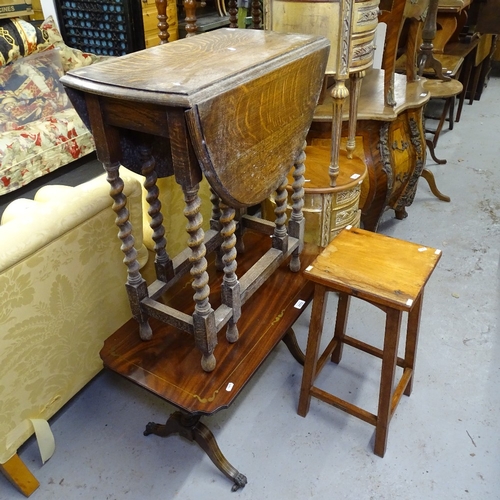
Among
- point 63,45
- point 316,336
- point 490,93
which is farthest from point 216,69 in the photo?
point 490,93

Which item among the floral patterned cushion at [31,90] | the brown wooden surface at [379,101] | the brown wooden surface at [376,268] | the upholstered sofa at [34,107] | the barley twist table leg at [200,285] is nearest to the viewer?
the barley twist table leg at [200,285]

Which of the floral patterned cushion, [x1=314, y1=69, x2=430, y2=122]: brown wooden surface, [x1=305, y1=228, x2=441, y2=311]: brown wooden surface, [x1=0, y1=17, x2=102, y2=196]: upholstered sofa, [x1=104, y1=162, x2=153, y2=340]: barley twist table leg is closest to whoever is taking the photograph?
[x1=104, y1=162, x2=153, y2=340]: barley twist table leg

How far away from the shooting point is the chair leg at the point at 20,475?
141 cm

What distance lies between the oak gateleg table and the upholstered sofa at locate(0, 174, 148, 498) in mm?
178

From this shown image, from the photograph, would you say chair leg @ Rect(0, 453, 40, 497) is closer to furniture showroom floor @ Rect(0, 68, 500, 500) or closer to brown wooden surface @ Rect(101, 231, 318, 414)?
furniture showroom floor @ Rect(0, 68, 500, 500)

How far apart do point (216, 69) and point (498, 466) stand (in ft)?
4.84

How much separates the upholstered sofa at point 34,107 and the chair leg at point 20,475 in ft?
A: 6.78

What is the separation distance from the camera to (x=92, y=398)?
1.77m

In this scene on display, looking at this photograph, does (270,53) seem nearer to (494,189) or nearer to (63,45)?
(494,189)

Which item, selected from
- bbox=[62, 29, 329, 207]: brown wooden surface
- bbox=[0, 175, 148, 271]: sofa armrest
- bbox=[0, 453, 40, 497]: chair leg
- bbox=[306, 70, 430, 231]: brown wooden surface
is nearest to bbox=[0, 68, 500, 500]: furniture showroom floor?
bbox=[0, 453, 40, 497]: chair leg

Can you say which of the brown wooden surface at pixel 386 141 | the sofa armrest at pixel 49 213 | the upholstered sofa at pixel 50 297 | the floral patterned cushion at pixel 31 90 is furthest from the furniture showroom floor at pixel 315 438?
the floral patterned cushion at pixel 31 90

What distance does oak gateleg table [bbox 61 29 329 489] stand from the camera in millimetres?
993

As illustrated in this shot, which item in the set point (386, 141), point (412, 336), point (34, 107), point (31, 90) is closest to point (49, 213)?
point (412, 336)

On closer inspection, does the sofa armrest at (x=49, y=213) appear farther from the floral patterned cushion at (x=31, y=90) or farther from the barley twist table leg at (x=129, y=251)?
the floral patterned cushion at (x=31, y=90)
